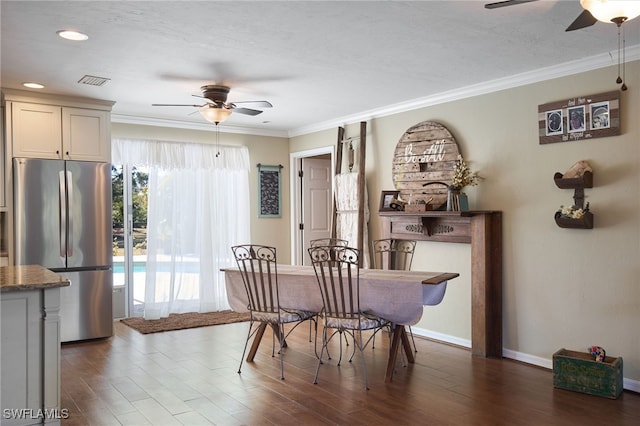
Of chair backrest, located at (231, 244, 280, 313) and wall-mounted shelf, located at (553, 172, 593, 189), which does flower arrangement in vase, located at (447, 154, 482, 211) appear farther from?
chair backrest, located at (231, 244, 280, 313)

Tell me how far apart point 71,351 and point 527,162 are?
4.48 m

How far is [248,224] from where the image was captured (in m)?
7.12

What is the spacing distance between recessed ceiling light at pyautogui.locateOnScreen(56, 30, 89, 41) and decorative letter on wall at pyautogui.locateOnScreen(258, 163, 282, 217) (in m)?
3.90

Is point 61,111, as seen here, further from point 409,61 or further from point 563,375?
point 563,375

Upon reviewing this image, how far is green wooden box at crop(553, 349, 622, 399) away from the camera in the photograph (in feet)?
11.7

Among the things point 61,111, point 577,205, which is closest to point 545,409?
point 577,205

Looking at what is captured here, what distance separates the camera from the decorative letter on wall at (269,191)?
7.28 metres

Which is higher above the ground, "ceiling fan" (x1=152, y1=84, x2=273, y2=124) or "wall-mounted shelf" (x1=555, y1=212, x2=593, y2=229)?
"ceiling fan" (x1=152, y1=84, x2=273, y2=124)

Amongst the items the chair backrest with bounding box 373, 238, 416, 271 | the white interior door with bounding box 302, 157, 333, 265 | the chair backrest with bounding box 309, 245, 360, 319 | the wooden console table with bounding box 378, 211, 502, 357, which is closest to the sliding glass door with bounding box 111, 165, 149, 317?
the white interior door with bounding box 302, 157, 333, 265

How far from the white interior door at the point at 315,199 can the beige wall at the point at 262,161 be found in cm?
26

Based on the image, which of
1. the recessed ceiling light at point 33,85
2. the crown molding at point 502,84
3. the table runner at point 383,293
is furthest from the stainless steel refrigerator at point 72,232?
the crown molding at point 502,84

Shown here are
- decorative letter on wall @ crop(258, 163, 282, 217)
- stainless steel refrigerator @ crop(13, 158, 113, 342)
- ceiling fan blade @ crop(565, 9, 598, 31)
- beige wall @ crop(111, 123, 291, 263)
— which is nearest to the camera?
ceiling fan blade @ crop(565, 9, 598, 31)

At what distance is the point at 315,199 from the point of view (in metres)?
7.53

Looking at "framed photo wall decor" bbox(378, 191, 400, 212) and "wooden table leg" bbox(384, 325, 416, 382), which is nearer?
"wooden table leg" bbox(384, 325, 416, 382)
